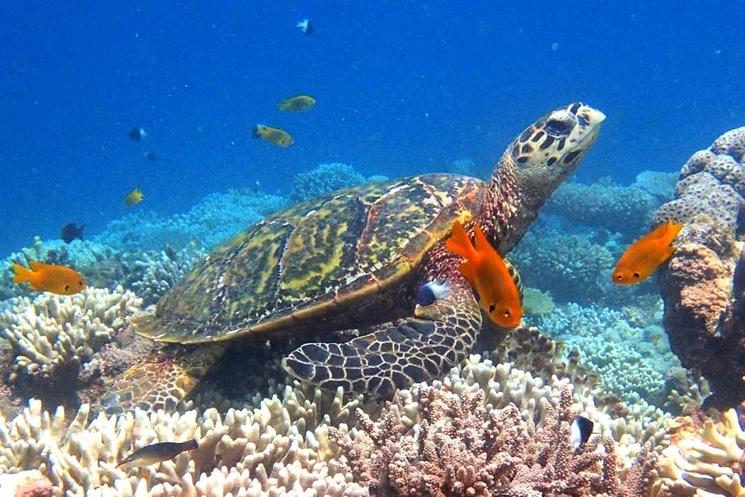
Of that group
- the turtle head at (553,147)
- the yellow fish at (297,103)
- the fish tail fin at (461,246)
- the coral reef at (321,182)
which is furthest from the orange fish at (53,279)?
the coral reef at (321,182)

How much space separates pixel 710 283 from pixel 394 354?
9.35 ft

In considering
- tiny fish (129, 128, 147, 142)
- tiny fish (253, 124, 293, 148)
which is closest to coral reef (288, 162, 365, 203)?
tiny fish (129, 128, 147, 142)

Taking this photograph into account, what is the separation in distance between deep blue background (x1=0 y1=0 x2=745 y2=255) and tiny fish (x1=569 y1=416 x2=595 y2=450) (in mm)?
26449

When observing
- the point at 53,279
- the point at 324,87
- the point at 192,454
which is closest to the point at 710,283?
the point at 192,454

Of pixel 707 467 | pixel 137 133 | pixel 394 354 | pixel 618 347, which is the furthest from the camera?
pixel 137 133

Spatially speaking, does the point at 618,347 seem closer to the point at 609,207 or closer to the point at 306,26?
the point at 609,207

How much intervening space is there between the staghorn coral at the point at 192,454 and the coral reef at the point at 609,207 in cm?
1259

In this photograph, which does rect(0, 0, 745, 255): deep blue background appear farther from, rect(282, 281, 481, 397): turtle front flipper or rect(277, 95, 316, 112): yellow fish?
rect(282, 281, 481, 397): turtle front flipper

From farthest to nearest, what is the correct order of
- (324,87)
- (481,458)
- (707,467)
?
1. (324,87)
2. (707,467)
3. (481,458)

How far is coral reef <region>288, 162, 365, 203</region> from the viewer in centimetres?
1673

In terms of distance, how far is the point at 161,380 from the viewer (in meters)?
4.09

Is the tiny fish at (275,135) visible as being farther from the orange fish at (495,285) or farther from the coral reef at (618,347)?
the orange fish at (495,285)

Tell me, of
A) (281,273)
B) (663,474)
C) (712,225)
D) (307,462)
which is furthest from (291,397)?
(712,225)

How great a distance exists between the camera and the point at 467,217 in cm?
459
